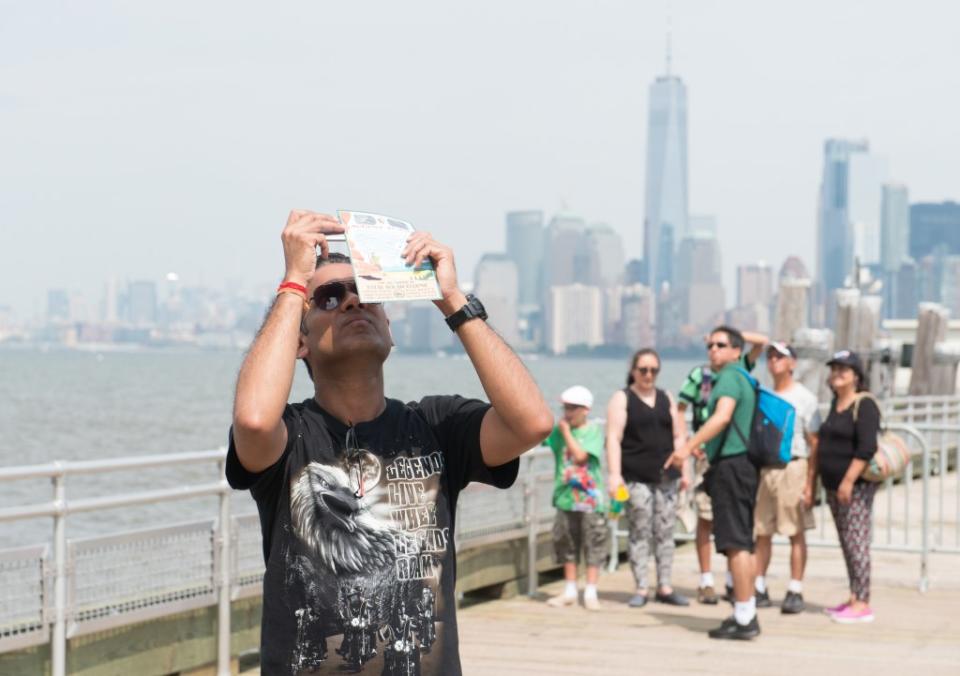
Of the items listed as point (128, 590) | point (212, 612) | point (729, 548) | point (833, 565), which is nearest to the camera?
point (128, 590)

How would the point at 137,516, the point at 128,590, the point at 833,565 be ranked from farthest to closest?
1. the point at 137,516
2. the point at 833,565
3. the point at 128,590

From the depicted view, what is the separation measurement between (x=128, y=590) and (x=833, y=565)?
704cm

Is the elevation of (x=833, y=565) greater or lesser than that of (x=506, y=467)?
lesser

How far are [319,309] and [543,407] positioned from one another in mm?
530

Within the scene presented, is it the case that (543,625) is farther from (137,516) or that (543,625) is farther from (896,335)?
(896,335)

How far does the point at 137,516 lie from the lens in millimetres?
26578

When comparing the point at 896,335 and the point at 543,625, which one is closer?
the point at 543,625

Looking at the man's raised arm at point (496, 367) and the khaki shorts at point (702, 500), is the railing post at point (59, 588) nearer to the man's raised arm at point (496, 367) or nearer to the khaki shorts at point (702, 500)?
the man's raised arm at point (496, 367)

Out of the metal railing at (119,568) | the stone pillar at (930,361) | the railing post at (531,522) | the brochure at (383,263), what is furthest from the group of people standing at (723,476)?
the stone pillar at (930,361)

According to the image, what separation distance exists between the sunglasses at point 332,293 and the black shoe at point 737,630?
6.52m

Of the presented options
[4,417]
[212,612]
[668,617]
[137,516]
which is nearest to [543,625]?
[668,617]

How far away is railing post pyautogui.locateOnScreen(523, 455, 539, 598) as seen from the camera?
1171cm

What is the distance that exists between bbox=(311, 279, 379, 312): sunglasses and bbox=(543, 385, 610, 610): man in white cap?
7.30 metres

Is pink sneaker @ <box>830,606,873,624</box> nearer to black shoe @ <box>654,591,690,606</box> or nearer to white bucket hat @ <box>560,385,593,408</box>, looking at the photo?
black shoe @ <box>654,591,690,606</box>
